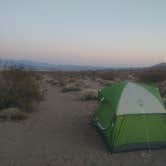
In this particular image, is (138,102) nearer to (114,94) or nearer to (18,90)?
(114,94)

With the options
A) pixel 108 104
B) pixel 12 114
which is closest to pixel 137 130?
pixel 108 104

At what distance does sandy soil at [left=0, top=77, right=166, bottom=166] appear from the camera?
24.6 ft

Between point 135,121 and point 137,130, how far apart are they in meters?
0.25

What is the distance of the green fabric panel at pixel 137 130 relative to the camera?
8.34 metres

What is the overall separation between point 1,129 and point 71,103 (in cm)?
629

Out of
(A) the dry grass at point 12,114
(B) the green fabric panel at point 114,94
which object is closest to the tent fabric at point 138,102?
(B) the green fabric panel at point 114,94

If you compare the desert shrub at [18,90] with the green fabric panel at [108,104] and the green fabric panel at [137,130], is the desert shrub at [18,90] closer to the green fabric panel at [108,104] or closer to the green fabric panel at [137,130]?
the green fabric panel at [108,104]

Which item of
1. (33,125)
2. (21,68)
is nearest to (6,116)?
(33,125)

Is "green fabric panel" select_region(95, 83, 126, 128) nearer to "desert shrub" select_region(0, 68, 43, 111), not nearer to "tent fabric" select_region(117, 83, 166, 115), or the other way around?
"tent fabric" select_region(117, 83, 166, 115)

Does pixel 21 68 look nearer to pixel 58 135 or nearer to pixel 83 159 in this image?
pixel 58 135

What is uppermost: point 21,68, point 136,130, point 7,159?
point 21,68

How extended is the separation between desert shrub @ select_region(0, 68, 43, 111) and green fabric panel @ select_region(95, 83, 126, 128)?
4.17 m

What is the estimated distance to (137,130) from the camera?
335 inches

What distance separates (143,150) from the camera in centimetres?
839
